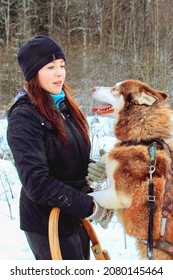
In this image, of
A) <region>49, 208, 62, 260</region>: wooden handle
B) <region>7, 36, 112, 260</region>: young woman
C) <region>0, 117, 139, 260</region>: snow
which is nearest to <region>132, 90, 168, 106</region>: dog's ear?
<region>7, 36, 112, 260</region>: young woman

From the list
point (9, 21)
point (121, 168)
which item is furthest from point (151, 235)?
point (9, 21)

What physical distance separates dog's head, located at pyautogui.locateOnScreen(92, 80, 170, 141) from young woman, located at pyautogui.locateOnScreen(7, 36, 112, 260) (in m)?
0.41

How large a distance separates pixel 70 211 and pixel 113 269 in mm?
386

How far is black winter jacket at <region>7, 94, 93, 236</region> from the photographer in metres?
1.91

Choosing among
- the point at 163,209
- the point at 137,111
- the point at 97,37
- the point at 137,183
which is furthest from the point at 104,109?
the point at 97,37

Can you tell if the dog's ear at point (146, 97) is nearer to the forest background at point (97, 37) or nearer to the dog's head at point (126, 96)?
the dog's head at point (126, 96)

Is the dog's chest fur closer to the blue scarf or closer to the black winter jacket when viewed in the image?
the black winter jacket

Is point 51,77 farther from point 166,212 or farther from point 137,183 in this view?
point 166,212

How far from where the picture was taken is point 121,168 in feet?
7.67

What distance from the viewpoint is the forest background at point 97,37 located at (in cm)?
1266

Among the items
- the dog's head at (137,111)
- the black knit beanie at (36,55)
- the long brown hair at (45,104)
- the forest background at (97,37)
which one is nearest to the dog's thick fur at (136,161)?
the dog's head at (137,111)

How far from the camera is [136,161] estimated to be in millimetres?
2295

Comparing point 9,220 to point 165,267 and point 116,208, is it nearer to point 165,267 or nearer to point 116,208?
point 116,208

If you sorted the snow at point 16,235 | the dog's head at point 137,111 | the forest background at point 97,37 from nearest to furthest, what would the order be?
the dog's head at point 137,111
the snow at point 16,235
the forest background at point 97,37
